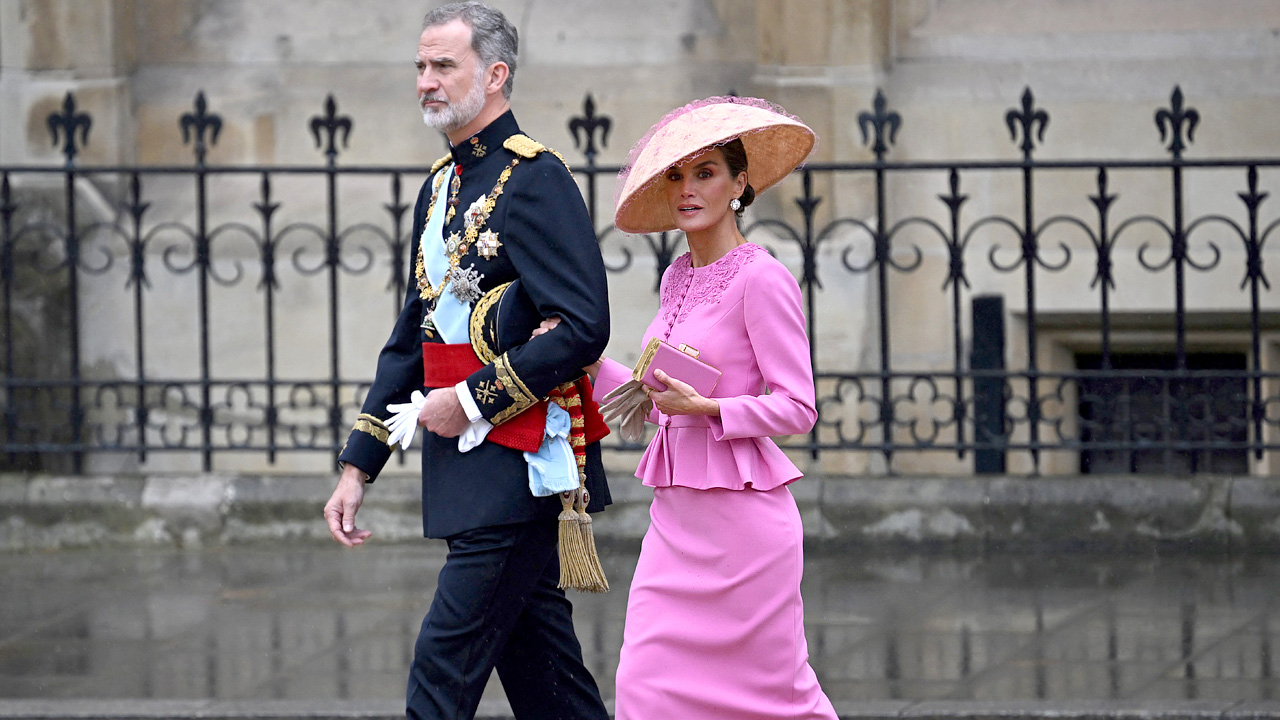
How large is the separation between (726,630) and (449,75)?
133cm

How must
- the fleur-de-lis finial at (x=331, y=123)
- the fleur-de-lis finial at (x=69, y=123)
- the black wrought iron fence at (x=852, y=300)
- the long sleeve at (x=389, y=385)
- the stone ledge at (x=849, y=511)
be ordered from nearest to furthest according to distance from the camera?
1. the long sleeve at (x=389, y=385)
2. the stone ledge at (x=849, y=511)
3. the fleur-de-lis finial at (x=331, y=123)
4. the fleur-de-lis finial at (x=69, y=123)
5. the black wrought iron fence at (x=852, y=300)

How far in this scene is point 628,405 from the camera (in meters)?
3.73

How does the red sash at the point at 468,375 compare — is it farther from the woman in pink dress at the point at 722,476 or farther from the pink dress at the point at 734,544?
the pink dress at the point at 734,544

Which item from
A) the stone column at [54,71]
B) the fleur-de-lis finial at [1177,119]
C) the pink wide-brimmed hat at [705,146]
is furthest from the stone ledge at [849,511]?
the pink wide-brimmed hat at [705,146]

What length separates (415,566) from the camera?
7.29 metres

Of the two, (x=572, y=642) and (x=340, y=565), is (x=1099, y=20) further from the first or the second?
(x=572, y=642)

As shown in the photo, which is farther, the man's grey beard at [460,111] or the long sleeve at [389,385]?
the long sleeve at [389,385]

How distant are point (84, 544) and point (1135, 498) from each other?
4558 millimetres

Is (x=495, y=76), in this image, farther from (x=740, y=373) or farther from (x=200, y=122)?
(x=200, y=122)

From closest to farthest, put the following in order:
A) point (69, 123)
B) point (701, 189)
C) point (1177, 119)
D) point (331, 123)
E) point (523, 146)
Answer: point (701, 189) < point (523, 146) < point (1177, 119) < point (331, 123) < point (69, 123)

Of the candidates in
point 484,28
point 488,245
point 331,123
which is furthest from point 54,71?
point 488,245

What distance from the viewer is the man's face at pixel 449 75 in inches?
148

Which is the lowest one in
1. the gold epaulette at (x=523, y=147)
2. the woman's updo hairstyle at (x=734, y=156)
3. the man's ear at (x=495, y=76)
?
the woman's updo hairstyle at (x=734, y=156)

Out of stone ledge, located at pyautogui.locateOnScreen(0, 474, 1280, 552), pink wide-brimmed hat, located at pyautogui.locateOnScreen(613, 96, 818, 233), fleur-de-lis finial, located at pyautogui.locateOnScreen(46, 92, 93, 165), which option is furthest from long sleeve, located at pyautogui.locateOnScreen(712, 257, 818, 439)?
fleur-de-lis finial, located at pyautogui.locateOnScreen(46, 92, 93, 165)
